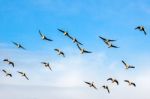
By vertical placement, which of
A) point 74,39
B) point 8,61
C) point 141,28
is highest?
point 8,61

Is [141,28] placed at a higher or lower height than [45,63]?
lower

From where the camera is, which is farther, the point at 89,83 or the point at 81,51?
the point at 89,83

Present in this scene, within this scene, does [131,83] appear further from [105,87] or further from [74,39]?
[74,39]

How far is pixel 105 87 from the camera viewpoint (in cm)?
17188

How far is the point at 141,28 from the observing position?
127125 mm

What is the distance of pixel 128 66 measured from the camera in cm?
15188

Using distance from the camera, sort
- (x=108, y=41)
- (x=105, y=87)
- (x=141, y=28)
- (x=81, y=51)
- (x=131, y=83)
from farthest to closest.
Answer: (x=105, y=87)
(x=131, y=83)
(x=81, y=51)
(x=108, y=41)
(x=141, y=28)

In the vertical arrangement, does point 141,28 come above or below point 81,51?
below

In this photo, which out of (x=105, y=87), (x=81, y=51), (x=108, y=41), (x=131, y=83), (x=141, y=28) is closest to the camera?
(x=141, y=28)

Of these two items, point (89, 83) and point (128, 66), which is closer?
point (128, 66)

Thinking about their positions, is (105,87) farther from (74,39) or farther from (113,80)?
(74,39)

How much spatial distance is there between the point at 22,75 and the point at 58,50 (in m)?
26.4

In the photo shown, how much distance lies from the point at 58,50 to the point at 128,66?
29483mm

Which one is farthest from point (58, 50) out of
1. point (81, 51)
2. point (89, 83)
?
point (89, 83)
